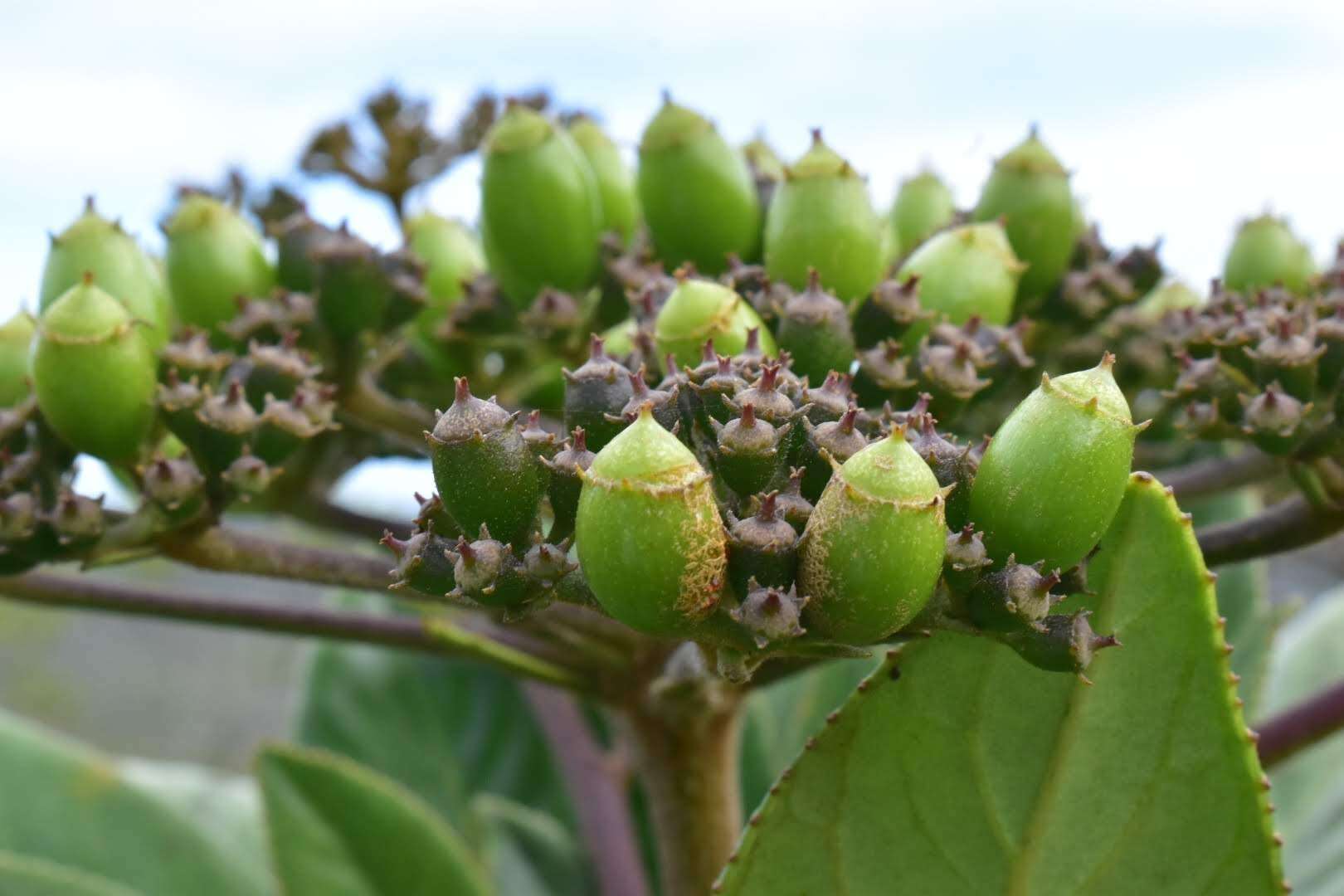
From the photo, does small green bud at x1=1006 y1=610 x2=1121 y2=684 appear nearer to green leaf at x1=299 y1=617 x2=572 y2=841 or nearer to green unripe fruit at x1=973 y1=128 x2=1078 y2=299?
green unripe fruit at x1=973 y1=128 x2=1078 y2=299

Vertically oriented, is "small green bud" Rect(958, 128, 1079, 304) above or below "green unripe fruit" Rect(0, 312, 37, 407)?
above

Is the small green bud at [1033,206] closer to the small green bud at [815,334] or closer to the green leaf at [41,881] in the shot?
the small green bud at [815,334]

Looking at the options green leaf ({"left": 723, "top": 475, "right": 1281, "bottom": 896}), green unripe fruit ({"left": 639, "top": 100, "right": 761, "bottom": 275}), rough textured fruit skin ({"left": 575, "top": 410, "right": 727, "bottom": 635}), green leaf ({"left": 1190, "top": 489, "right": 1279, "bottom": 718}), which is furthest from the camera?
green leaf ({"left": 1190, "top": 489, "right": 1279, "bottom": 718})

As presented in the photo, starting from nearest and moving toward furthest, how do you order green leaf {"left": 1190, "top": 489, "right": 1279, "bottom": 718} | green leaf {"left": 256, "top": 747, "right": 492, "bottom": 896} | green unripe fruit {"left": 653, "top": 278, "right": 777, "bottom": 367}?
green unripe fruit {"left": 653, "top": 278, "right": 777, "bottom": 367}, green leaf {"left": 256, "top": 747, "right": 492, "bottom": 896}, green leaf {"left": 1190, "top": 489, "right": 1279, "bottom": 718}

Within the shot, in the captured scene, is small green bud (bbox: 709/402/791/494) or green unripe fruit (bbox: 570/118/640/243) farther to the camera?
green unripe fruit (bbox: 570/118/640/243)

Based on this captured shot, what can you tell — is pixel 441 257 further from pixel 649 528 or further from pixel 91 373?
pixel 649 528

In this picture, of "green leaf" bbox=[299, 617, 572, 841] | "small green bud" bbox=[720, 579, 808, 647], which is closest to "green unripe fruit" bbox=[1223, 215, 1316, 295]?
"small green bud" bbox=[720, 579, 808, 647]
